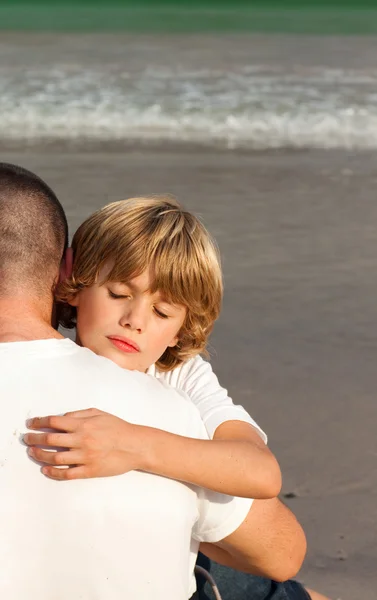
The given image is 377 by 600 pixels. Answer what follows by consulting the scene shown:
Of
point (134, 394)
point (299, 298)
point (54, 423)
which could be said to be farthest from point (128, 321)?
point (299, 298)

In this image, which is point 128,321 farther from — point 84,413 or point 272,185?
point 272,185

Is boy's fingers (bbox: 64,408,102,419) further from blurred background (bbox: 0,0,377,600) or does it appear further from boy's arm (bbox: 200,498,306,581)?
blurred background (bbox: 0,0,377,600)

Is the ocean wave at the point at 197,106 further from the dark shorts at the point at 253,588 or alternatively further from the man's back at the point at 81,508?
the man's back at the point at 81,508

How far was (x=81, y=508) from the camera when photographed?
167 cm

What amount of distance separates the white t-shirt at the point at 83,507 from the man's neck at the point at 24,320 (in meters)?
0.07

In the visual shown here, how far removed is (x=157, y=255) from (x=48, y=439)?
590mm

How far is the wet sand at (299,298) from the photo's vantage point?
12.4ft

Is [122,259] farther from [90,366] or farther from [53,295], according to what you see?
[90,366]

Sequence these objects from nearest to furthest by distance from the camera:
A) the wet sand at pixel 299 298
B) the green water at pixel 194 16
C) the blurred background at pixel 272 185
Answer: the wet sand at pixel 299 298 < the blurred background at pixel 272 185 < the green water at pixel 194 16

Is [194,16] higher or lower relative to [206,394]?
lower

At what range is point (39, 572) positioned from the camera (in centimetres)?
166

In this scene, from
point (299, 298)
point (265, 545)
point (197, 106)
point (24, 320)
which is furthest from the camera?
point (197, 106)

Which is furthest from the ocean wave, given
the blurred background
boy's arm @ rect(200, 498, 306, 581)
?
boy's arm @ rect(200, 498, 306, 581)

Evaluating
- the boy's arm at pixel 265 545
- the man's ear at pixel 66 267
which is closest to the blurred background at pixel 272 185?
the boy's arm at pixel 265 545
